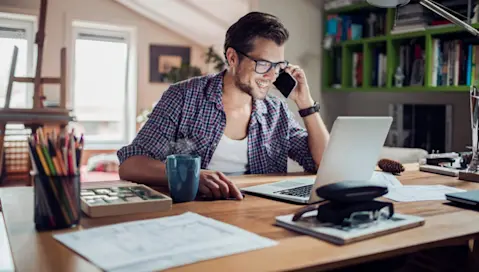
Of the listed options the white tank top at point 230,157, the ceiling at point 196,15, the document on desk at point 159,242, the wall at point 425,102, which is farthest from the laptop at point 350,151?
the ceiling at point 196,15

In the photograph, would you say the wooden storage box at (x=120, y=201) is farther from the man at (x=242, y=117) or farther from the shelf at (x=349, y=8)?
the shelf at (x=349, y=8)

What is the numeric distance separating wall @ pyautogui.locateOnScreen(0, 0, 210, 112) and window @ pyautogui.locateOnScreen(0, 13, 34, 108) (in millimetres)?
199

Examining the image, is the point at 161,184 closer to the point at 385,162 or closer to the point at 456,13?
the point at 385,162

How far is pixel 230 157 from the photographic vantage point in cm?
178

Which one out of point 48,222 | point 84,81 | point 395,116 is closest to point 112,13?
point 84,81

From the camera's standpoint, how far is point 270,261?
728mm

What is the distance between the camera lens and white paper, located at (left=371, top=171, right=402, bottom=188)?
1.44m

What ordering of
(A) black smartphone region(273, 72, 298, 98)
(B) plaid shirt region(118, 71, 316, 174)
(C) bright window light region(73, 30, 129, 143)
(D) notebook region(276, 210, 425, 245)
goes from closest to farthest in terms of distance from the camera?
1. (D) notebook region(276, 210, 425, 245)
2. (B) plaid shirt region(118, 71, 316, 174)
3. (A) black smartphone region(273, 72, 298, 98)
4. (C) bright window light region(73, 30, 129, 143)

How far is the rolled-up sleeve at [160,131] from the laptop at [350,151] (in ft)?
1.71

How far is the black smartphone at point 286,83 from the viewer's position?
184 cm

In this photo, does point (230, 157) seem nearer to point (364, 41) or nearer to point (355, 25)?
point (364, 41)

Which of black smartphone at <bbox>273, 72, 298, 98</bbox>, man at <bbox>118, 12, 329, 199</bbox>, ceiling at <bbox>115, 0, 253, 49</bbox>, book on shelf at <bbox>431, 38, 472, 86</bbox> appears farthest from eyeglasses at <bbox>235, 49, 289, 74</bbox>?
ceiling at <bbox>115, 0, 253, 49</bbox>

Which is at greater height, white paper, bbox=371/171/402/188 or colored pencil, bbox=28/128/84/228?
colored pencil, bbox=28/128/84/228

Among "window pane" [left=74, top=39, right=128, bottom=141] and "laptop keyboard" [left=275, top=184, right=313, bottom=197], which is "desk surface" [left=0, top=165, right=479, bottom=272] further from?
"window pane" [left=74, top=39, right=128, bottom=141]
